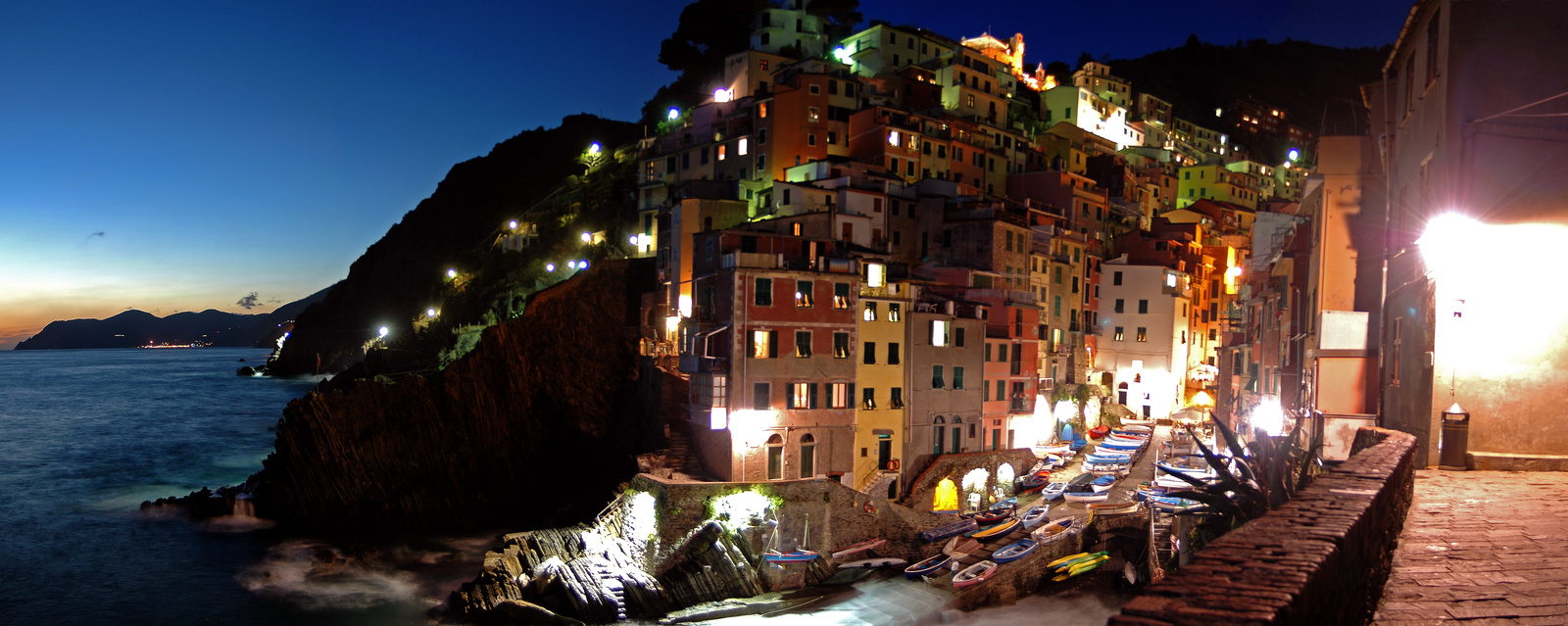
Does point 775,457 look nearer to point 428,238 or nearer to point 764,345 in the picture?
point 764,345

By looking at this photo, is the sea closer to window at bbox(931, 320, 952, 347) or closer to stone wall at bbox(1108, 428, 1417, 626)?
window at bbox(931, 320, 952, 347)

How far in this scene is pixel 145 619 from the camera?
108ft

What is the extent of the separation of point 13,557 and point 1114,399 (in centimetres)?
5956

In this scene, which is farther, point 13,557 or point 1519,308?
point 13,557

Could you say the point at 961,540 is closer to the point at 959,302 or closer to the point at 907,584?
the point at 907,584

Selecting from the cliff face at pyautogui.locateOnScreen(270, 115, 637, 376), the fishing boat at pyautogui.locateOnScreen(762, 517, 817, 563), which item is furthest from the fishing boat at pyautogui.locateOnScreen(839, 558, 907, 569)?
the cliff face at pyautogui.locateOnScreen(270, 115, 637, 376)

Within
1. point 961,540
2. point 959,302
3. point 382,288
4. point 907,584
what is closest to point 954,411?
point 959,302

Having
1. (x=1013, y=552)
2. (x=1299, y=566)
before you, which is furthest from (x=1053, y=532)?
(x=1299, y=566)

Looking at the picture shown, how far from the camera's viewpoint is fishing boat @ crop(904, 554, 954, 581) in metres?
30.1

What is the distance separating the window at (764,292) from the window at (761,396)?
3162 millimetres

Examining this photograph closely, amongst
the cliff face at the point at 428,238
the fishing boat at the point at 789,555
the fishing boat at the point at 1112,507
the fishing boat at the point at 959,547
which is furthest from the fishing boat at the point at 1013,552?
the cliff face at the point at 428,238

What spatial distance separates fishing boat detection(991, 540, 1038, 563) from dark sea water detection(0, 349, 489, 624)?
19650mm

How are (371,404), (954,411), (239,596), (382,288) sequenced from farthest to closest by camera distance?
(382,288)
(371,404)
(954,411)
(239,596)

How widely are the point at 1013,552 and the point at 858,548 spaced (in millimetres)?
5631
